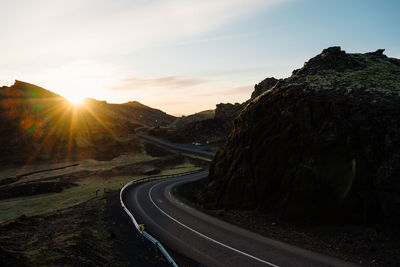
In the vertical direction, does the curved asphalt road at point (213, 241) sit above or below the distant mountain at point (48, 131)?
below

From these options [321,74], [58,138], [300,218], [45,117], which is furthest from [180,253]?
[45,117]

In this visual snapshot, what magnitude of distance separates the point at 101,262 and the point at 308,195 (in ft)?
47.8

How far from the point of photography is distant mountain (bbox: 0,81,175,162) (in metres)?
72.7

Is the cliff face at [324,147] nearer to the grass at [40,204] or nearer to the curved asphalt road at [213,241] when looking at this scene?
the curved asphalt road at [213,241]

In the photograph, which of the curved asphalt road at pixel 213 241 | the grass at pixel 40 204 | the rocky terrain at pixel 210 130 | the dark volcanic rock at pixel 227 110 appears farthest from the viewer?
the dark volcanic rock at pixel 227 110

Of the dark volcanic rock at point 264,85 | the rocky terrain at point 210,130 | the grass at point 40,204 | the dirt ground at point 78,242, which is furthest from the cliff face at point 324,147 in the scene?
the rocky terrain at point 210,130

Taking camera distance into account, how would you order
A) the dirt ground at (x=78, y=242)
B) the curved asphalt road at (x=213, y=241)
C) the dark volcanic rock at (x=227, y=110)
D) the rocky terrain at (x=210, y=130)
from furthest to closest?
1. the dark volcanic rock at (x=227, y=110)
2. the rocky terrain at (x=210, y=130)
3. the curved asphalt road at (x=213, y=241)
4. the dirt ground at (x=78, y=242)

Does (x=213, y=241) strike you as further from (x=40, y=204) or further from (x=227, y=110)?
(x=227, y=110)

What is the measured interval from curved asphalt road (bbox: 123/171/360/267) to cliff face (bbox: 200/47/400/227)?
3.72 metres

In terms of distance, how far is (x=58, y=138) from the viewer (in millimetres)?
82438

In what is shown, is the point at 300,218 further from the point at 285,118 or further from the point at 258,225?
the point at 285,118

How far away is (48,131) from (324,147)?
90.2 meters

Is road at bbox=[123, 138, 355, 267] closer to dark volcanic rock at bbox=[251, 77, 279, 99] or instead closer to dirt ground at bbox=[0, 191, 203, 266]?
dirt ground at bbox=[0, 191, 203, 266]

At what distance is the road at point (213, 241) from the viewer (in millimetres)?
13609
